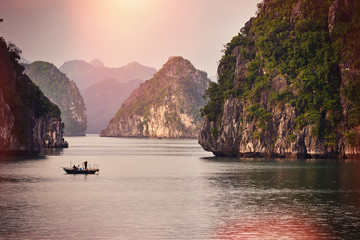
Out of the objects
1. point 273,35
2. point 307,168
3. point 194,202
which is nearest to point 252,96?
point 273,35

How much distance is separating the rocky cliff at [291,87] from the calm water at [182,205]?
31052 mm

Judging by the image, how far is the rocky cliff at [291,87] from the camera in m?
118

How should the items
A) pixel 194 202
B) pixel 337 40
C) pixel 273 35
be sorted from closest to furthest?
pixel 194 202 < pixel 337 40 < pixel 273 35

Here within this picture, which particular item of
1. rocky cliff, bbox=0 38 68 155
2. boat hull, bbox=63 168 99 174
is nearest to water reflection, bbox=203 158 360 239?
boat hull, bbox=63 168 99 174

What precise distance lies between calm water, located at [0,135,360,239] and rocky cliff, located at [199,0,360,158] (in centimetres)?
3105

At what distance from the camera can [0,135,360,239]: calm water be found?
40.2m

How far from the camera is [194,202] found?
185ft

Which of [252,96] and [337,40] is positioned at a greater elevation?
[337,40]

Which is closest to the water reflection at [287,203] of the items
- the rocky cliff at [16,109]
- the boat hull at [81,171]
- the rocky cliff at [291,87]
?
the boat hull at [81,171]

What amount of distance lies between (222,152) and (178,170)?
43.1m

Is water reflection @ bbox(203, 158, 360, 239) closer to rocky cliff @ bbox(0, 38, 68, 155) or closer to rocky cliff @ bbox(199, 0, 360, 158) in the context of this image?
rocky cliff @ bbox(199, 0, 360, 158)

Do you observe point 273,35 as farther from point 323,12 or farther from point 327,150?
point 327,150

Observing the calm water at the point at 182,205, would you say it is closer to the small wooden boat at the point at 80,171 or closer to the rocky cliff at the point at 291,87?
the small wooden boat at the point at 80,171

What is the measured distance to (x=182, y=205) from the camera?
54094 millimetres
